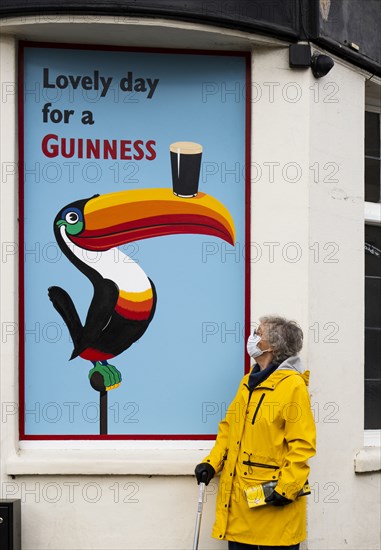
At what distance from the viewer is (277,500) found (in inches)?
225

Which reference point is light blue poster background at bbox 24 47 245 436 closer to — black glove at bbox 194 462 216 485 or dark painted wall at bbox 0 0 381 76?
dark painted wall at bbox 0 0 381 76

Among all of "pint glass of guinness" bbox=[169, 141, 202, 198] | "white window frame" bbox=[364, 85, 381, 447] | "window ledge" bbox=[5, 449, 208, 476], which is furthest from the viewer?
"white window frame" bbox=[364, 85, 381, 447]

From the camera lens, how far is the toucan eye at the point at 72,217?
6.72m

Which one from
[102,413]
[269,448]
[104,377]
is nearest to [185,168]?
[104,377]

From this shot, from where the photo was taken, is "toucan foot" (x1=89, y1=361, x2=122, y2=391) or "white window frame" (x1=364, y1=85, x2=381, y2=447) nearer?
"toucan foot" (x1=89, y1=361, x2=122, y2=391)

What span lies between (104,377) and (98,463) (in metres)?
0.56

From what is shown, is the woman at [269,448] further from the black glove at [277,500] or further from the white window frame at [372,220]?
the white window frame at [372,220]

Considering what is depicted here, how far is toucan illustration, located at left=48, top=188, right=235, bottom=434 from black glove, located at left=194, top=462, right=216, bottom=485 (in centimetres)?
87

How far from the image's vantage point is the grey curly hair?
6.04 m

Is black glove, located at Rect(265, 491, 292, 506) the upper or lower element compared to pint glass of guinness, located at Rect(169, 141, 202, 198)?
lower

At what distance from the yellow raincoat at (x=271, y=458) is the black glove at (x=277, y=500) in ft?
0.10

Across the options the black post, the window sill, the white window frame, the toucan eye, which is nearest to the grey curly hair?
the window sill

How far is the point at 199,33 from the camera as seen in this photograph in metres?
6.52

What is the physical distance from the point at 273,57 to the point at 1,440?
3075 millimetres
